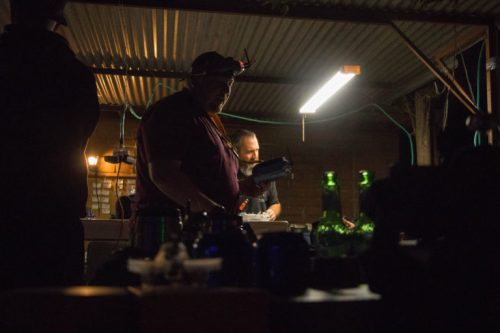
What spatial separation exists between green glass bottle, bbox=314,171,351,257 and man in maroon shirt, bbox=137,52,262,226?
580 mm

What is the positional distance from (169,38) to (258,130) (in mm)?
5067

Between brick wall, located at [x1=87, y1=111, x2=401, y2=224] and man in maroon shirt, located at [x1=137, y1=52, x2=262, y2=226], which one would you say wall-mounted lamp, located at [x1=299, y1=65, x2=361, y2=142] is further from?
man in maroon shirt, located at [x1=137, y1=52, x2=262, y2=226]

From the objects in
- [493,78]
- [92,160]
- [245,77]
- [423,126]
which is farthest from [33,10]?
[92,160]

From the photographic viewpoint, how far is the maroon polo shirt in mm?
2506

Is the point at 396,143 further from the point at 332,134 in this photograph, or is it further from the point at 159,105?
the point at 159,105

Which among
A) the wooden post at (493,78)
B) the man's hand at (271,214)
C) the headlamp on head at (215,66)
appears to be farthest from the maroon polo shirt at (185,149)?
the wooden post at (493,78)

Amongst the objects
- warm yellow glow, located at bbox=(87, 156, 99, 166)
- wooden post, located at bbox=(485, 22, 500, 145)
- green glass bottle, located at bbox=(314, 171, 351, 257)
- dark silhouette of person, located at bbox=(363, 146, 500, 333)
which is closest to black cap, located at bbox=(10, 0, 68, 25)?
green glass bottle, located at bbox=(314, 171, 351, 257)

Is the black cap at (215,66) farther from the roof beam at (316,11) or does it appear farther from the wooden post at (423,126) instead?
the wooden post at (423,126)

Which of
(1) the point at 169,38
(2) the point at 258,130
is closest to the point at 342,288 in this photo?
(1) the point at 169,38

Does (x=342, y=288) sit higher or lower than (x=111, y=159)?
lower

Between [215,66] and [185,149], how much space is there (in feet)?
1.80

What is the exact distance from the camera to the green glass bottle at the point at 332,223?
1.85m

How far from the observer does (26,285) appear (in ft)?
6.42

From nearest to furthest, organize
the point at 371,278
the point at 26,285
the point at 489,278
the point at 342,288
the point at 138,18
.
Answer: the point at 489,278 → the point at 371,278 → the point at 342,288 → the point at 26,285 → the point at 138,18
